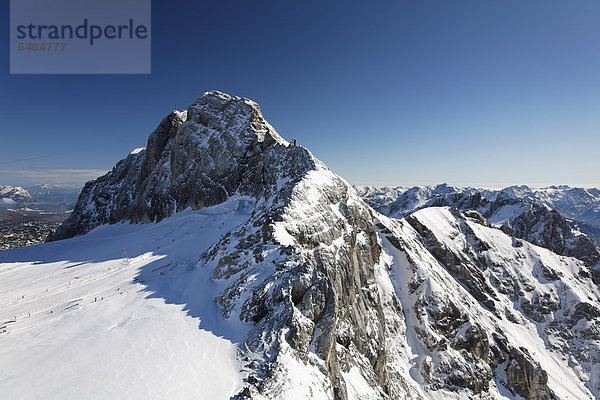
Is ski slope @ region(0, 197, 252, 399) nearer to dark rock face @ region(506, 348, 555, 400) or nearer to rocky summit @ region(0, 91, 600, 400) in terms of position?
rocky summit @ region(0, 91, 600, 400)

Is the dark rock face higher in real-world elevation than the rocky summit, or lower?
lower

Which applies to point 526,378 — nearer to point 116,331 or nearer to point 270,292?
point 270,292

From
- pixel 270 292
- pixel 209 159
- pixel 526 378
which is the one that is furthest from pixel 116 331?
pixel 526 378

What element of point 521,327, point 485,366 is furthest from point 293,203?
point 521,327

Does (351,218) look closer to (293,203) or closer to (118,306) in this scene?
(293,203)

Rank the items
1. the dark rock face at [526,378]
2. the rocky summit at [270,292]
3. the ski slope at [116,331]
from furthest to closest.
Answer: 1. the dark rock face at [526,378]
2. the rocky summit at [270,292]
3. the ski slope at [116,331]

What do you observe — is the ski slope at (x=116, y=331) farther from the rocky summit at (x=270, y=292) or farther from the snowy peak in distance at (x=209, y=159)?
the snowy peak in distance at (x=209, y=159)

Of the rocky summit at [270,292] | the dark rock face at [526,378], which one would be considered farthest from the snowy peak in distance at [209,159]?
the dark rock face at [526,378]

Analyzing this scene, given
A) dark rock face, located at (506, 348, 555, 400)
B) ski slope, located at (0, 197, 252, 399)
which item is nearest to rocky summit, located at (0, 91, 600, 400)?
ski slope, located at (0, 197, 252, 399)
